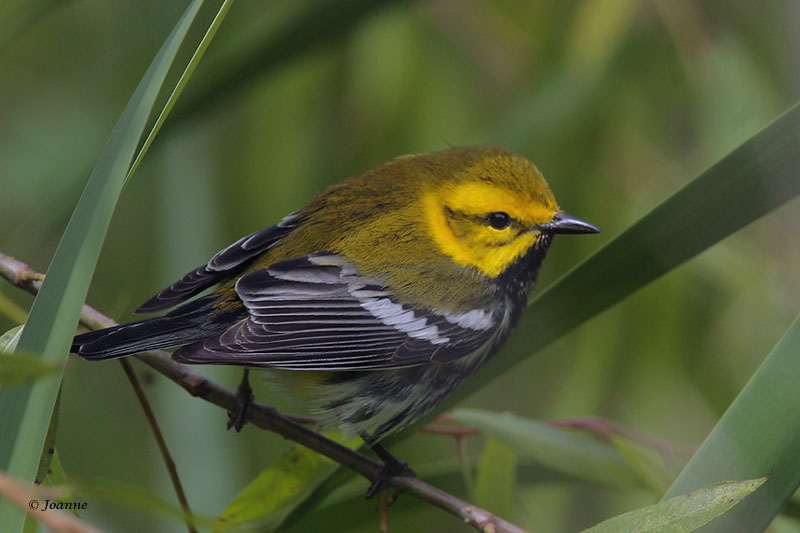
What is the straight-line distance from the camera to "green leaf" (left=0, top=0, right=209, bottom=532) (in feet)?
3.27

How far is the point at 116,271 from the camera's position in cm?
274

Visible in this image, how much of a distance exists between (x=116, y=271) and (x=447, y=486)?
1.39 metres

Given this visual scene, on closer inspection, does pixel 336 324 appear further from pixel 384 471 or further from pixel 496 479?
pixel 496 479

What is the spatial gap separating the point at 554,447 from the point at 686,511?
0.68m

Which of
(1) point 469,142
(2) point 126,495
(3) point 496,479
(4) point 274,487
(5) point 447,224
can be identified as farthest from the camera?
(1) point 469,142

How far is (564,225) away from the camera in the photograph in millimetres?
1950

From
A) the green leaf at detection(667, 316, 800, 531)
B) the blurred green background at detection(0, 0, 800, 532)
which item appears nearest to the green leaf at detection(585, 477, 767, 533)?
the green leaf at detection(667, 316, 800, 531)

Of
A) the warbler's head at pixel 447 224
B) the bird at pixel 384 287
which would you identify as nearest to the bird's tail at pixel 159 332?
the bird at pixel 384 287

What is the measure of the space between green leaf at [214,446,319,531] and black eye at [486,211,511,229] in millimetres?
677

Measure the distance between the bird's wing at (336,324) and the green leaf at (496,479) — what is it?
0.23 metres

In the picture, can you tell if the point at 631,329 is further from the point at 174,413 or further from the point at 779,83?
the point at 174,413

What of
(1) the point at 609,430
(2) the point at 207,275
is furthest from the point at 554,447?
(2) the point at 207,275

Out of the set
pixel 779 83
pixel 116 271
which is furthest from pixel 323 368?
pixel 779 83

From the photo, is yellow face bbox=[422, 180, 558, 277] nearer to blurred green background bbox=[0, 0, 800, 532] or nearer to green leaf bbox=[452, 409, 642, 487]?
green leaf bbox=[452, 409, 642, 487]
